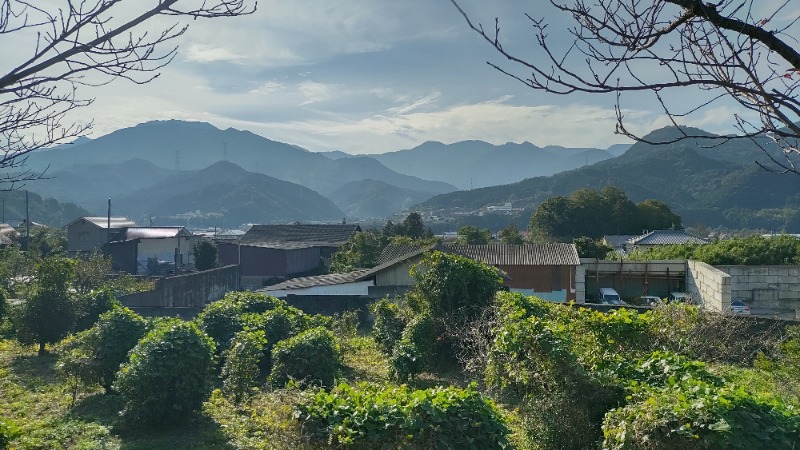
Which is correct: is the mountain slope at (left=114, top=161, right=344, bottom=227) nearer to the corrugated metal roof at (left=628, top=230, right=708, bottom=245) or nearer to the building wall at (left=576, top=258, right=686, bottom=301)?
the corrugated metal roof at (left=628, top=230, right=708, bottom=245)

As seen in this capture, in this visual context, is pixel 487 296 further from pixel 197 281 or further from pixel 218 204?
pixel 218 204

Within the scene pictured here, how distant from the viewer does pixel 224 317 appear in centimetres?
1172

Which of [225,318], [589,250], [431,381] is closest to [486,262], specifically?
[589,250]

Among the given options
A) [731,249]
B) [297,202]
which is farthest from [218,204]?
[731,249]

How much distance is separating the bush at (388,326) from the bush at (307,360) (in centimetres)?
290

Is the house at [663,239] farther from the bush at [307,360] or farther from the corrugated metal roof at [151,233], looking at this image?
the corrugated metal roof at [151,233]

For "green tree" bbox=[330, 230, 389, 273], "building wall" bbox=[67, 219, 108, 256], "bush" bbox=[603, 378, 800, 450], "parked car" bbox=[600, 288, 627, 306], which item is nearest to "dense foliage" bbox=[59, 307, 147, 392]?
"bush" bbox=[603, 378, 800, 450]

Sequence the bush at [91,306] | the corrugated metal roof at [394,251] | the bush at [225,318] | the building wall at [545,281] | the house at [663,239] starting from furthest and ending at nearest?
the house at [663,239] < the corrugated metal roof at [394,251] < the building wall at [545,281] < the bush at [91,306] < the bush at [225,318]

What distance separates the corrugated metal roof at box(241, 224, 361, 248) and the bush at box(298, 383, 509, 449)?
3585 centimetres

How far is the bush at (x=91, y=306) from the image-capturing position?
1336 centimetres

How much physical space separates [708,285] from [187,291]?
19.6 m

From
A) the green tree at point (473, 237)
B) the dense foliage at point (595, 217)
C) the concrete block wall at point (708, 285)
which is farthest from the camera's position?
the dense foliage at point (595, 217)

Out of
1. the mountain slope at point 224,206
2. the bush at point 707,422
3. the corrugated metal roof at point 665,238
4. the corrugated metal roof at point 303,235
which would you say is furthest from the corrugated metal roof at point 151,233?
the mountain slope at point 224,206

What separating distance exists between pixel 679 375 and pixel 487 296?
19.7 feet
